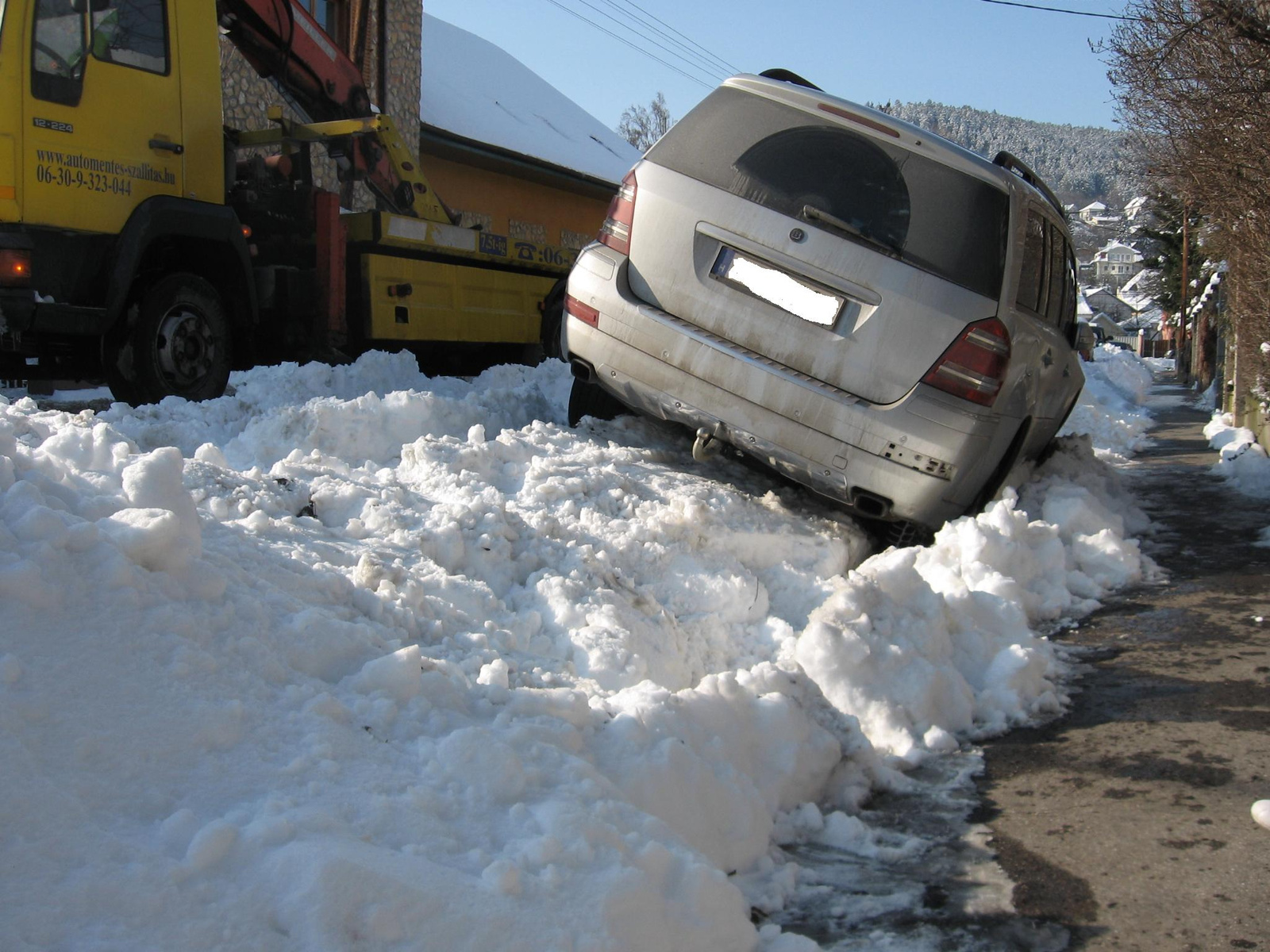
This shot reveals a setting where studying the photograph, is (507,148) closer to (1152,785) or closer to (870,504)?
(870,504)

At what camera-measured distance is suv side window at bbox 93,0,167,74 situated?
7.01 m

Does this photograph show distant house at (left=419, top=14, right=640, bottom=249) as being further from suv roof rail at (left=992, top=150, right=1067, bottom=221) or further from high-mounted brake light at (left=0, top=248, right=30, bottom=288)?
suv roof rail at (left=992, top=150, right=1067, bottom=221)

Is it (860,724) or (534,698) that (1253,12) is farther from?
(534,698)

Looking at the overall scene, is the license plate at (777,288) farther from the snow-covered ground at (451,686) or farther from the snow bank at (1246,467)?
the snow bank at (1246,467)

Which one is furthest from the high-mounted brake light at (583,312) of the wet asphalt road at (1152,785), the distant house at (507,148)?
the distant house at (507,148)

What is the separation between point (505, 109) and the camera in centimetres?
2453

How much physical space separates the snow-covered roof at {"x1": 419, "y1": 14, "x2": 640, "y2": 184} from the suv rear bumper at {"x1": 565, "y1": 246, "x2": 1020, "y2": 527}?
48.7 ft

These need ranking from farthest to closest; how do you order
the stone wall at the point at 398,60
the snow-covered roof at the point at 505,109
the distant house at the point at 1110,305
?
1. the distant house at the point at 1110,305
2. the snow-covered roof at the point at 505,109
3. the stone wall at the point at 398,60

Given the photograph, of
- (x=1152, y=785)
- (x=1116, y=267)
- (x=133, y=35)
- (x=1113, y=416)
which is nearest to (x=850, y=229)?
(x=1152, y=785)

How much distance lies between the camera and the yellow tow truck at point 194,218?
22.0ft

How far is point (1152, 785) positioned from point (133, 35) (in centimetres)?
709

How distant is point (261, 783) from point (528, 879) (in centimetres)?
56

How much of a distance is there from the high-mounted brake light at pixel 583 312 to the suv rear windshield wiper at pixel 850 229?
1.13 meters

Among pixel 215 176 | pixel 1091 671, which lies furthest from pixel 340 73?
pixel 1091 671
